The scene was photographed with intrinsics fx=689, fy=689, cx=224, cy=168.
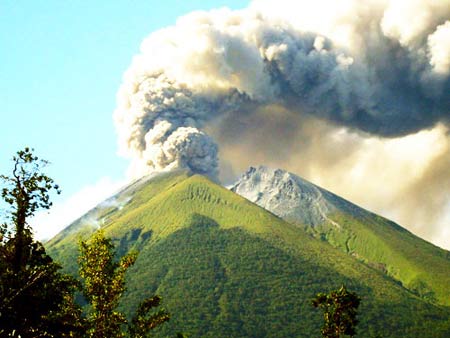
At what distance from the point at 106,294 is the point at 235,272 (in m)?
134

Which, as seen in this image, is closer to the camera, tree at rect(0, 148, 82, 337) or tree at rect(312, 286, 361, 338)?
tree at rect(0, 148, 82, 337)

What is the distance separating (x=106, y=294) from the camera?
2241 centimetres

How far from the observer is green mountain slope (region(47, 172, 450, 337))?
133 metres

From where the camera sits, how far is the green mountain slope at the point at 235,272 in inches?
5221

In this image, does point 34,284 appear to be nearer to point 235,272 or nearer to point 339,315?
point 339,315

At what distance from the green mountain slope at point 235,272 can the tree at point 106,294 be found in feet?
328

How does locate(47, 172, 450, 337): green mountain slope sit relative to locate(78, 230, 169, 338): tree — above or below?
above

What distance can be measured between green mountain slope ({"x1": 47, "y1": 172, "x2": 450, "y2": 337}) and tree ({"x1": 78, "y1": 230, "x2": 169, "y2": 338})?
100 meters

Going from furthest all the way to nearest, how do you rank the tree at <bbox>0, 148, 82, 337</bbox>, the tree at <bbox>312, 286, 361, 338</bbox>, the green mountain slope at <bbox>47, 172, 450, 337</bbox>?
the green mountain slope at <bbox>47, 172, 450, 337</bbox> < the tree at <bbox>312, 286, 361, 338</bbox> < the tree at <bbox>0, 148, 82, 337</bbox>

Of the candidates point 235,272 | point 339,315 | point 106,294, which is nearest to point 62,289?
point 106,294

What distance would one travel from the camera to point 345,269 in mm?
160625

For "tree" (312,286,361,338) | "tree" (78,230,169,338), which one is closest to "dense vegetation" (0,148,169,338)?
"tree" (78,230,169,338)

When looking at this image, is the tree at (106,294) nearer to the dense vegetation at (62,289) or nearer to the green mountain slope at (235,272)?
the dense vegetation at (62,289)

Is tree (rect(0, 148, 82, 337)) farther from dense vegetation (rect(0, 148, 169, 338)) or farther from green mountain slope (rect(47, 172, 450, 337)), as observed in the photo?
green mountain slope (rect(47, 172, 450, 337))
